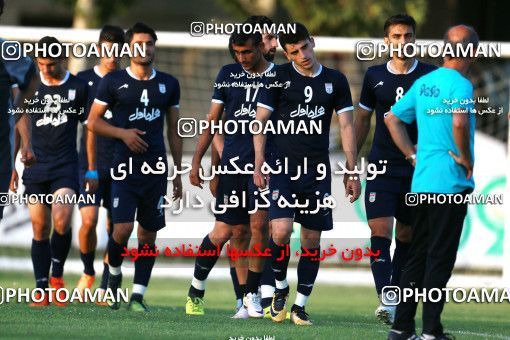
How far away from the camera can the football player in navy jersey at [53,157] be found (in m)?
12.6

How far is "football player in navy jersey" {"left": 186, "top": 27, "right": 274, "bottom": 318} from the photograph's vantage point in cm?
1142

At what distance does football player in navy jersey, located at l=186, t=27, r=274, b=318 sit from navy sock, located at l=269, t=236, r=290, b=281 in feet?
1.17

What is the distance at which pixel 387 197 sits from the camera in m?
11.4

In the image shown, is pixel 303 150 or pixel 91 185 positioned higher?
pixel 303 150

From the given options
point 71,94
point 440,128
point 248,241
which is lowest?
point 248,241

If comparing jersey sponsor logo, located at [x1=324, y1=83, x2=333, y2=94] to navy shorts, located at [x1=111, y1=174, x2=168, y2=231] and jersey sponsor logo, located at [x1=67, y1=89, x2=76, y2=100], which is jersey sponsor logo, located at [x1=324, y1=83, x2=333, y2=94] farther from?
jersey sponsor logo, located at [x1=67, y1=89, x2=76, y2=100]

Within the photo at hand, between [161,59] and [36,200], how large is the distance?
6.99 metres

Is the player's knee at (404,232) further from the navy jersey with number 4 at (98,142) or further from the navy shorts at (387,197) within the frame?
the navy jersey with number 4 at (98,142)

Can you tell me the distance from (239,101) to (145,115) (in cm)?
82

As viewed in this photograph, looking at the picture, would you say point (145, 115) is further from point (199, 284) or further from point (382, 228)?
point (382, 228)

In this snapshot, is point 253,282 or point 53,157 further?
point 53,157

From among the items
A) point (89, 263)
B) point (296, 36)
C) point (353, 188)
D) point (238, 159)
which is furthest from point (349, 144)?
point (89, 263)

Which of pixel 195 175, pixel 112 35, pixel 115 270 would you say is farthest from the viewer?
pixel 112 35

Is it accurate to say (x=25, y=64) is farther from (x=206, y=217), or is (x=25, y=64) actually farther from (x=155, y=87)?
(x=206, y=217)
